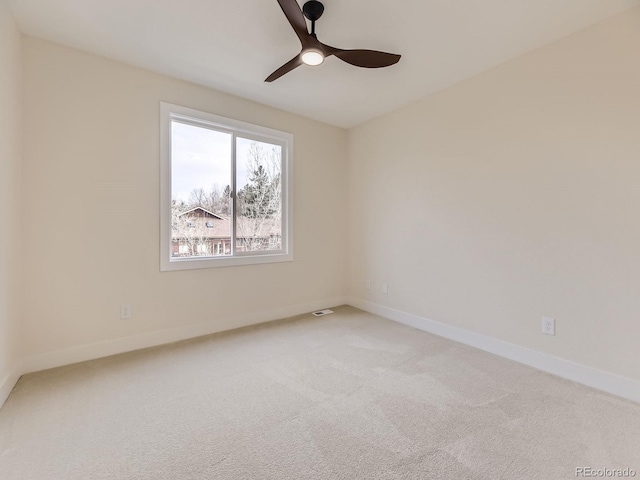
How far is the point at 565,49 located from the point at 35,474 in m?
3.99

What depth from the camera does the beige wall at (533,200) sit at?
1918mm

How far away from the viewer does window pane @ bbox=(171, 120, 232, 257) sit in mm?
2842

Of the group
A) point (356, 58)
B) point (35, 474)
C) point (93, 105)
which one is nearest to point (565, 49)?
point (356, 58)

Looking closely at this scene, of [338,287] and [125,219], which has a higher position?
[125,219]

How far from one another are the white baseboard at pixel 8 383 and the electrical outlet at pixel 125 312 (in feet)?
2.24

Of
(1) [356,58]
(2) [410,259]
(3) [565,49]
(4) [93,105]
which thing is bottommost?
(2) [410,259]

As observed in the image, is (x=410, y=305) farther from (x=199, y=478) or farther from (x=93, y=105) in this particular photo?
(x=93, y=105)

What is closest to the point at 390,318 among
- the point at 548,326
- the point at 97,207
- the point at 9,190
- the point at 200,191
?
the point at 548,326

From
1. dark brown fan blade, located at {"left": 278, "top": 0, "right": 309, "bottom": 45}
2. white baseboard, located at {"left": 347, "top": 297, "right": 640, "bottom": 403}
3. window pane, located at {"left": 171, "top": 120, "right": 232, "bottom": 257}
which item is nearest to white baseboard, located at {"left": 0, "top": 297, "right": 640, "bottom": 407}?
white baseboard, located at {"left": 347, "top": 297, "right": 640, "bottom": 403}

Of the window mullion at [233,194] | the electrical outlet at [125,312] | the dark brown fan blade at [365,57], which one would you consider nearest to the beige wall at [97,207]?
the electrical outlet at [125,312]

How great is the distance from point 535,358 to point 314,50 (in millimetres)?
2797

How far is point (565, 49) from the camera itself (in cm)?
213

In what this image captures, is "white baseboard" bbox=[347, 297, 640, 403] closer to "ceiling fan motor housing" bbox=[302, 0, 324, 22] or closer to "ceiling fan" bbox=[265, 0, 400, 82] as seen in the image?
"ceiling fan" bbox=[265, 0, 400, 82]

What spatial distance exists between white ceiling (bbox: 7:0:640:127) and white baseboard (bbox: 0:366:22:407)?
2.40 meters
